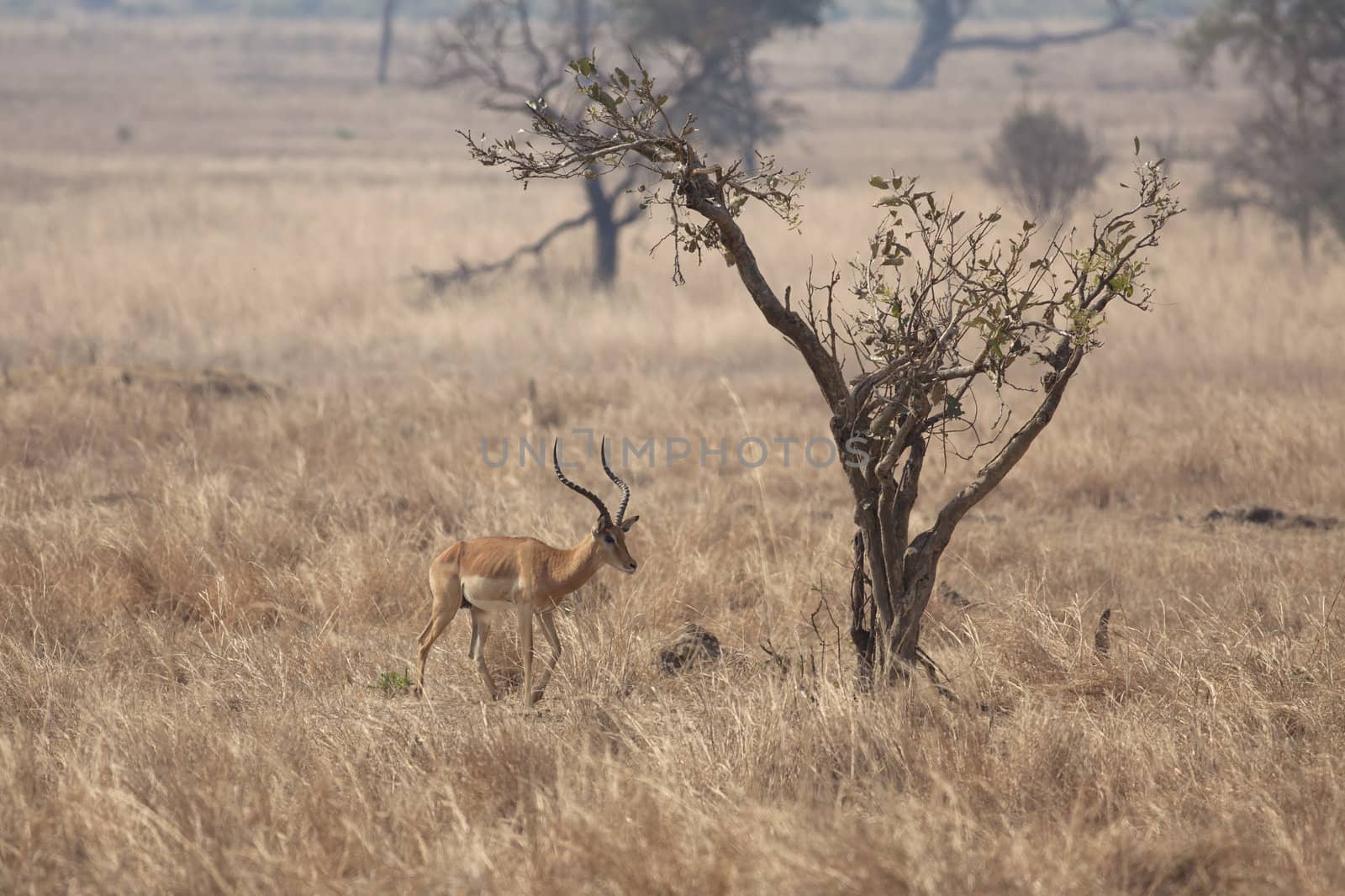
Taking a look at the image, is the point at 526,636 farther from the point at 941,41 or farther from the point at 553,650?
the point at 941,41

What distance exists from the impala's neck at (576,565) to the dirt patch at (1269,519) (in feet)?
16.3

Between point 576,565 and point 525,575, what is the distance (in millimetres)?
200

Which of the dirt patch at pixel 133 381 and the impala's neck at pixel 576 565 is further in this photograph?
the dirt patch at pixel 133 381

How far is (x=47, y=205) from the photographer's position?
2536 centimetres

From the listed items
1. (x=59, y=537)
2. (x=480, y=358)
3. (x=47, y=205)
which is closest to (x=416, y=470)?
(x=59, y=537)

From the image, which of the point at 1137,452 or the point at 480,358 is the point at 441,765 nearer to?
the point at 1137,452

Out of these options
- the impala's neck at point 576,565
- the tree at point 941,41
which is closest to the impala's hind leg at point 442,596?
the impala's neck at point 576,565

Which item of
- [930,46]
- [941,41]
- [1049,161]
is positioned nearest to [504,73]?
[1049,161]

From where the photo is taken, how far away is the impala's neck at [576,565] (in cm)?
511

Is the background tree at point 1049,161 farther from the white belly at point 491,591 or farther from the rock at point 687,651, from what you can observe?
the white belly at point 491,591

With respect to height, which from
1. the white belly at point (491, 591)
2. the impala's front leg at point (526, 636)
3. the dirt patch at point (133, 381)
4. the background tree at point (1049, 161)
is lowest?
the dirt patch at point (133, 381)

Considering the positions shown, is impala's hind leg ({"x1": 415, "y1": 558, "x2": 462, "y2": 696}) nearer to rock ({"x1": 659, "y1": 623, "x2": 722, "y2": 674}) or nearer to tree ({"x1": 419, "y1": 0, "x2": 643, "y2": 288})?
rock ({"x1": 659, "y1": 623, "x2": 722, "y2": 674})

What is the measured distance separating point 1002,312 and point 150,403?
836cm

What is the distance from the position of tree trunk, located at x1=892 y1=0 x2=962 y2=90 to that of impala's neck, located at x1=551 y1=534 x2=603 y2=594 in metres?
59.3
